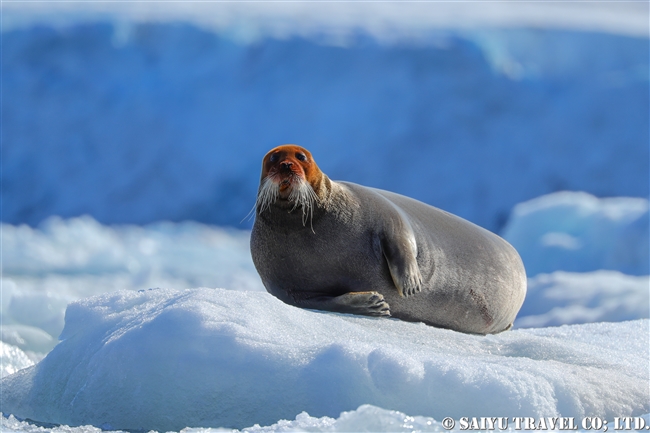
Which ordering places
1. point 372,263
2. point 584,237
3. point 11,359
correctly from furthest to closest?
point 584,237, point 11,359, point 372,263

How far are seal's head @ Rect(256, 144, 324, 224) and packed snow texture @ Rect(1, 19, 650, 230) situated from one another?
10.2 m

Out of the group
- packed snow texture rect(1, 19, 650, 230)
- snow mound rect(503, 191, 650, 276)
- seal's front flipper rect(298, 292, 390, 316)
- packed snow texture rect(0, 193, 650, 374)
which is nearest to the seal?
seal's front flipper rect(298, 292, 390, 316)

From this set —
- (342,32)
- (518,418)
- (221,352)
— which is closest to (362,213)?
(221,352)

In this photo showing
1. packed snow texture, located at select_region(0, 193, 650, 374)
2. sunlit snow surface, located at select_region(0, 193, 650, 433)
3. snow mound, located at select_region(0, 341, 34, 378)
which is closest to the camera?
sunlit snow surface, located at select_region(0, 193, 650, 433)

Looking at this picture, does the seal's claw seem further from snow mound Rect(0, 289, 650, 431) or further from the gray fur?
snow mound Rect(0, 289, 650, 431)

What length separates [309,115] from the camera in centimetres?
1552

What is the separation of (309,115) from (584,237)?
656 cm

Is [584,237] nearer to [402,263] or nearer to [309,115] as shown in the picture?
[309,115]

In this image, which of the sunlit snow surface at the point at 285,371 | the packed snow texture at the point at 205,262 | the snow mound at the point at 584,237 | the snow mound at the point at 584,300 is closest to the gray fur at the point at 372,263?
the sunlit snow surface at the point at 285,371

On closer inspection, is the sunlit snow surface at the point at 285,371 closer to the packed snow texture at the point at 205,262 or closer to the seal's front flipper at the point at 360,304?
the seal's front flipper at the point at 360,304

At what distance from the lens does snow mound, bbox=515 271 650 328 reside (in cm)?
839

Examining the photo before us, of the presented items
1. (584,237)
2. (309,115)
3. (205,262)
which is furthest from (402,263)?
(309,115)

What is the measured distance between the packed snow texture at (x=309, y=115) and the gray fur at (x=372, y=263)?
9.67 metres

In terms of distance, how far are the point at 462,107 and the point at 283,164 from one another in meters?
11.6
